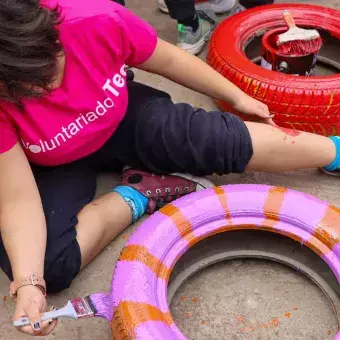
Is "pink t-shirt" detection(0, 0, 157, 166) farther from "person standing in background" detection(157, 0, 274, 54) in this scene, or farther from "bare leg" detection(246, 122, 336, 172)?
"person standing in background" detection(157, 0, 274, 54)

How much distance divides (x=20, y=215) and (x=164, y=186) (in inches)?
14.4

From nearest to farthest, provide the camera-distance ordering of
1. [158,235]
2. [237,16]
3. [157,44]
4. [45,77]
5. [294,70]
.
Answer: [45,77]
[158,235]
[157,44]
[294,70]
[237,16]

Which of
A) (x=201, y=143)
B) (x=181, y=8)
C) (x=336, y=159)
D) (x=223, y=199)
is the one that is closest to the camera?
(x=223, y=199)

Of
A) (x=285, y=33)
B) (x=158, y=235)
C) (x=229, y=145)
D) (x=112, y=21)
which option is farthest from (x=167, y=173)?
(x=285, y=33)

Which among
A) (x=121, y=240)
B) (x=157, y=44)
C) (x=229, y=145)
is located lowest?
(x=121, y=240)

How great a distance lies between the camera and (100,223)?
49.2 inches

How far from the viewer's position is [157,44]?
1272 millimetres

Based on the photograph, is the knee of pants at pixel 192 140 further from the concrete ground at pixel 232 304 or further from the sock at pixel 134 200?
the concrete ground at pixel 232 304

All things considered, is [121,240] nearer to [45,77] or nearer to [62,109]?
[62,109]

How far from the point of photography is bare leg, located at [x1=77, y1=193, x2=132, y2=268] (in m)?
1.22

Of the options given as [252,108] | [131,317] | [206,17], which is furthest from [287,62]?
[131,317]

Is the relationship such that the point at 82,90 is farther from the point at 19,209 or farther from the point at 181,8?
the point at 181,8

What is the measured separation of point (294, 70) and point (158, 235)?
677 millimetres

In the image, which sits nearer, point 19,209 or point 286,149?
point 19,209
